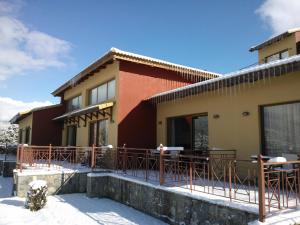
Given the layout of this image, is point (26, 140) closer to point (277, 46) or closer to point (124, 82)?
point (124, 82)

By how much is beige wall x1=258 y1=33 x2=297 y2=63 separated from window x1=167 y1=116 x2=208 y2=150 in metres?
7.30

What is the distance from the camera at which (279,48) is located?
16016 millimetres

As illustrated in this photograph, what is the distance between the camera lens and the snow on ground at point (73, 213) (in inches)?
279

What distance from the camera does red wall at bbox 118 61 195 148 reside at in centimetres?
1244

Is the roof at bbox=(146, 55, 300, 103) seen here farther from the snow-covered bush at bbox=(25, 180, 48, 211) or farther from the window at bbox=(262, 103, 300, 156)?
the snow-covered bush at bbox=(25, 180, 48, 211)

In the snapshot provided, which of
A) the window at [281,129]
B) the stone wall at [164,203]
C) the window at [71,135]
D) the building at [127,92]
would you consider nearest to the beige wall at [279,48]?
the building at [127,92]

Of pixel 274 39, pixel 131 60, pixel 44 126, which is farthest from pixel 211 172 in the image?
pixel 44 126

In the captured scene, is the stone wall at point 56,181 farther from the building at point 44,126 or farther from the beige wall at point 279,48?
the beige wall at point 279,48

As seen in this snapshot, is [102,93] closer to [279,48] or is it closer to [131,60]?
[131,60]

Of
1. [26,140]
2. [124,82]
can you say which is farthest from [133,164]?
[26,140]

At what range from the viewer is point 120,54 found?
12.1 metres

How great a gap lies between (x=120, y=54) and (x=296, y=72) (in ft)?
22.5

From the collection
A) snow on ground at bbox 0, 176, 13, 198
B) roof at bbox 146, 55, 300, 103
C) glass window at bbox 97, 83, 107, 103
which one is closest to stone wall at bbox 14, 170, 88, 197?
snow on ground at bbox 0, 176, 13, 198

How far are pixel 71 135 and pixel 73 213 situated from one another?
10.8 meters
